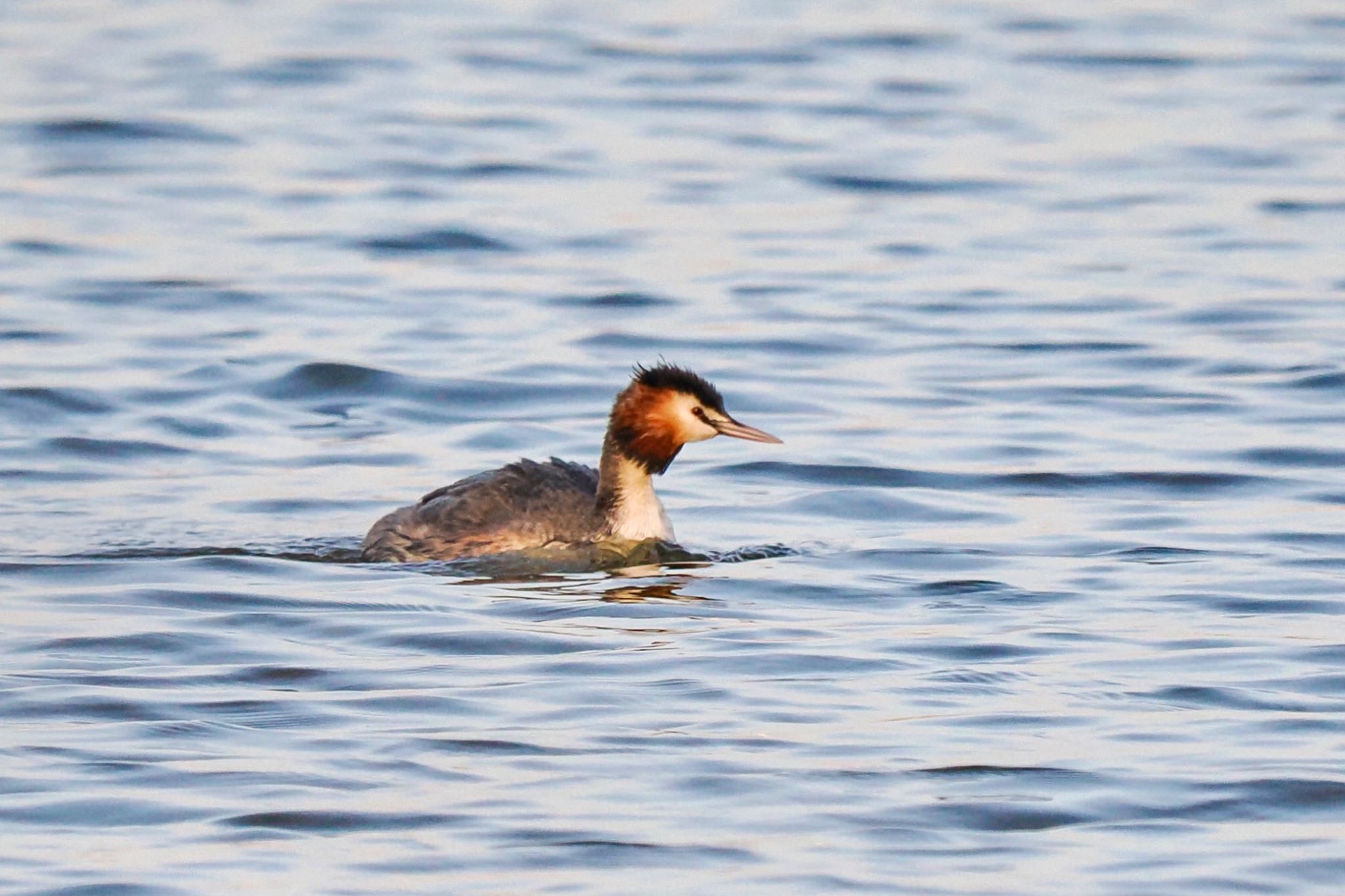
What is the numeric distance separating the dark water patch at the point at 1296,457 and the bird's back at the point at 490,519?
3775 millimetres

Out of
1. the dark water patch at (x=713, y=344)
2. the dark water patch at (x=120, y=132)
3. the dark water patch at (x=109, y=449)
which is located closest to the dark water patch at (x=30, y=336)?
the dark water patch at (x=109, y=449)

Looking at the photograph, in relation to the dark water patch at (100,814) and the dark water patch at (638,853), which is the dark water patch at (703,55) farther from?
the dark water patch at (638,853)

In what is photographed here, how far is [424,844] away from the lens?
7609mm

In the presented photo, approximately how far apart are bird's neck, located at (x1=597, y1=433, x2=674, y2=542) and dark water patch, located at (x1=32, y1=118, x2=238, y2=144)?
40.4 feet

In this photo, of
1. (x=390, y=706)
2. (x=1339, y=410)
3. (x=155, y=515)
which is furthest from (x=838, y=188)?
(x=390, y=706)

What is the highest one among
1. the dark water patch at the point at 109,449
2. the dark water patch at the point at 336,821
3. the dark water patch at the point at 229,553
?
the dark water patch at the point at 336,821

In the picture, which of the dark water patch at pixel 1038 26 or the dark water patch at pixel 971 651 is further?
the dark water patch at pixel 1038 26

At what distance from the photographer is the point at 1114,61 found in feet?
86.8

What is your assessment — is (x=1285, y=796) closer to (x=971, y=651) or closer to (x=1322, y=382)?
(x=971, y=651)

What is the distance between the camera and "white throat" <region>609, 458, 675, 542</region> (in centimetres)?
1182

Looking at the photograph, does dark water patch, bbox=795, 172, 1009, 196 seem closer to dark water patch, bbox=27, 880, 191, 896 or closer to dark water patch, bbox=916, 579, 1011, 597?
dark water patch, bbox=916, 579, 1011, 597

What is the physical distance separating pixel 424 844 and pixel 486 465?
21.3 ft

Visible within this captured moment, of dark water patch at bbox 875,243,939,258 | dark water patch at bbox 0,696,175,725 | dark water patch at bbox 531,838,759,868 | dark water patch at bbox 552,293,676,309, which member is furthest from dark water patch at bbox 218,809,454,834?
dark water patch at bbox 875,243,939,258

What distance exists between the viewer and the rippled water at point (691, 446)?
7.93 metres
